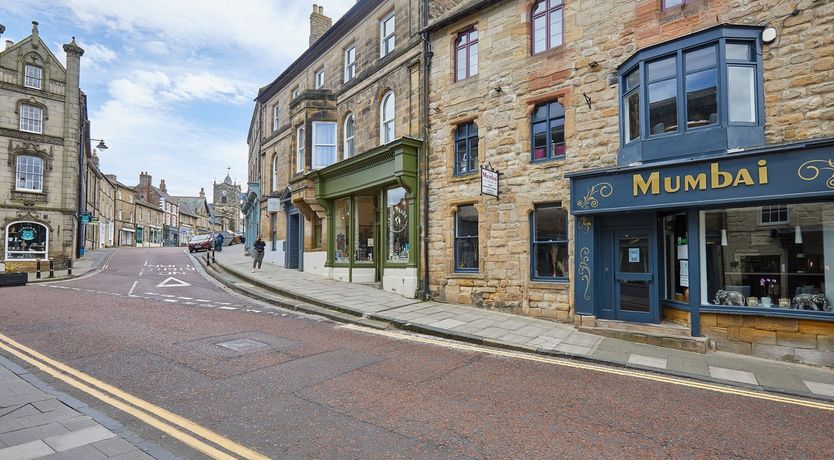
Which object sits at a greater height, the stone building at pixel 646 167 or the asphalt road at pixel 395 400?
the stone building at pixel 646 167

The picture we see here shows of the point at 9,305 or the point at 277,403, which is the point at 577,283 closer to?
the point at 277,403

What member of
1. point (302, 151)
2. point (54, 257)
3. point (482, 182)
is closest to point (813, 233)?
point (482, 182)

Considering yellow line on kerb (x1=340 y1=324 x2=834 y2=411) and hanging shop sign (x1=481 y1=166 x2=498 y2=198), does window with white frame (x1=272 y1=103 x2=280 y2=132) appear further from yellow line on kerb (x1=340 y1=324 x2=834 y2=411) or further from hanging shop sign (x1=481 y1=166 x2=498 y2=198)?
yellow line on kerb (x1=340 y1=324 x2=834 y2=411)

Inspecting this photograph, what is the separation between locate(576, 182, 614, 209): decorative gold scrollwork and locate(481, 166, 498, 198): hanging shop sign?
2.19m

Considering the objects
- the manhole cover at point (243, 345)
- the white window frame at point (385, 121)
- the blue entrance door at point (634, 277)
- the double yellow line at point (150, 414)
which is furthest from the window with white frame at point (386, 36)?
the double yellow line at point (150, 414)

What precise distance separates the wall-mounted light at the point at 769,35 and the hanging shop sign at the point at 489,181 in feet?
19.4

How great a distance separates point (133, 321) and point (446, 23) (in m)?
11.2

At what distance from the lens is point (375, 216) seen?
16.4 metres

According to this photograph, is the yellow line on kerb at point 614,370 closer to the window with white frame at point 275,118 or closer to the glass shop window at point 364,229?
the glass shop window at point 364,229

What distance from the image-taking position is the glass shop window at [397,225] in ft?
46.0

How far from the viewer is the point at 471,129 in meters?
12.5

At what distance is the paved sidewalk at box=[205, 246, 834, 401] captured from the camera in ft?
21.7

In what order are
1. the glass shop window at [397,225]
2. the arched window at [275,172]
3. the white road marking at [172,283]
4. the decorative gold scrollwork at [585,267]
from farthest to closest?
the arched window at [275,172] < the white road marking at [172,283] < the glass shop window at [397,225] < the decorative gold scrollwork at [585,267]

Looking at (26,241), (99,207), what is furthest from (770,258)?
(99,207)
